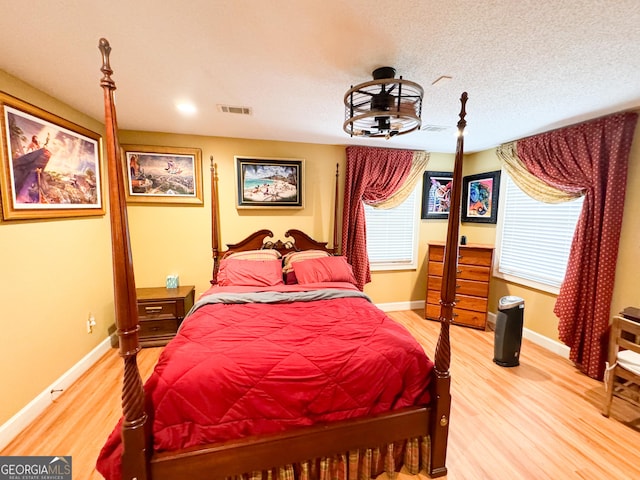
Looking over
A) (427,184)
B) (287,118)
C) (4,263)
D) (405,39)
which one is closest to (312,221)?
(287,118)

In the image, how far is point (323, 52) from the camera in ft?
5.02

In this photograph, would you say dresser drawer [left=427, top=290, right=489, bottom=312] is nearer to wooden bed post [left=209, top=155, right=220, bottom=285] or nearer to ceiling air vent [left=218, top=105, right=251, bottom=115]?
wooden bed post [left=209, top=155, right=220, bottom=285]

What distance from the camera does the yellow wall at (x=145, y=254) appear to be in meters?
1.83

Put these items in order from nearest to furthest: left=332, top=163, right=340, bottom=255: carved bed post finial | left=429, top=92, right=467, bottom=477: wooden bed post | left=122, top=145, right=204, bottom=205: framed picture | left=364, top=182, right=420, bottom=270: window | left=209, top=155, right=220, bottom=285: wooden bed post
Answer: left=429, top=92, right=467, bottom=477: wooden bed post < left=122, top=145, right=204, bottom=205: framed picture < left=209, top=155, right=220, bottom=285: wooden bed post < left=332, top=163, right=340, bottom=255: carved bed post finial < left=364, top=182, right=420, bottom=270: window

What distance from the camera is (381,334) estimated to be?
168 cm

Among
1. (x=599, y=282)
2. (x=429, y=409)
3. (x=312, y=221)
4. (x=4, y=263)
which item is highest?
(x=312, y=221)

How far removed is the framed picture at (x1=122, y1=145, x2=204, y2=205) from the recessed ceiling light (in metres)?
0.75

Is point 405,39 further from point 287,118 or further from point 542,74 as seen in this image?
point 287,118

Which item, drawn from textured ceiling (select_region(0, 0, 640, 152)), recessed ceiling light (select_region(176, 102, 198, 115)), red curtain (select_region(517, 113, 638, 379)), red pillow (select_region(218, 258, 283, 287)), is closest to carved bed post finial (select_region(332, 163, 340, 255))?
red pillow (select_region(218, 258, 283, 287))

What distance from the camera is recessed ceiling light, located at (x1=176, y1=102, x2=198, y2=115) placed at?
7.48ft

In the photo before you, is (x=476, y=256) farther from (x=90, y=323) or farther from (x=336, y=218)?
(x=90, y=323)

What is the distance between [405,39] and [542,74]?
105 centimetres

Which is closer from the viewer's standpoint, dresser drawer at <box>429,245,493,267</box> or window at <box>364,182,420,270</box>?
dresser drawer at <box>429,245,493,267</box>

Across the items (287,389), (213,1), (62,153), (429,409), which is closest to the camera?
(213,1)
